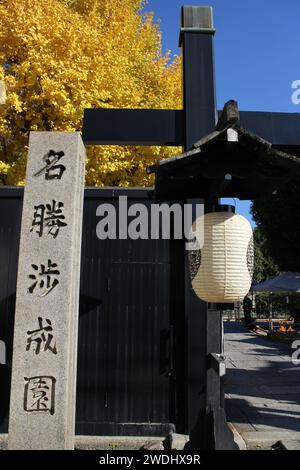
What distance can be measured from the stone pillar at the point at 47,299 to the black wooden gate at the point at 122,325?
75.2 inches

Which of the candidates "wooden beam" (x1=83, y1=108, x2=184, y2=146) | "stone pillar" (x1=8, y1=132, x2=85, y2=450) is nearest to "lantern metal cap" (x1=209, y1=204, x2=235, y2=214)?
"stone pillar" (x1=8, y1=132, x2=85, y2=450)

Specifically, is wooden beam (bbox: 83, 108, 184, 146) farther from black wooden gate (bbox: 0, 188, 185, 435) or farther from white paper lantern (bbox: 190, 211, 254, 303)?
white paper lantern (bbox: 190, 211, 254, 303)

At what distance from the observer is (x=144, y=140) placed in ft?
22.5

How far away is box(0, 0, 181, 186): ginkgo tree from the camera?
12445 millimetres

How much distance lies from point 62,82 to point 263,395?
432 inches

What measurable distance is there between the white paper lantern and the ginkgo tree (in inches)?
371

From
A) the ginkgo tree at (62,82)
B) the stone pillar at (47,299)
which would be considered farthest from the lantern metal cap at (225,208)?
the ginkgo tree at (62,82)

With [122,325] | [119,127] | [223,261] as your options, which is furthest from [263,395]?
[119,127]

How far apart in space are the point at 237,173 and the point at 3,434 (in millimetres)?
5697

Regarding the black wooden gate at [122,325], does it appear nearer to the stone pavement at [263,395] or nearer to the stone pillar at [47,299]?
the stone pavement at [263,395]

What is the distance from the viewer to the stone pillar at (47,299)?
4.47m

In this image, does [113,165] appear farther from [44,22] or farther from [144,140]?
[144,140]

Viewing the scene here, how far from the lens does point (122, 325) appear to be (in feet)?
22.4

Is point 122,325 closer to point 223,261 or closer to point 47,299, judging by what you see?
point 47,299
